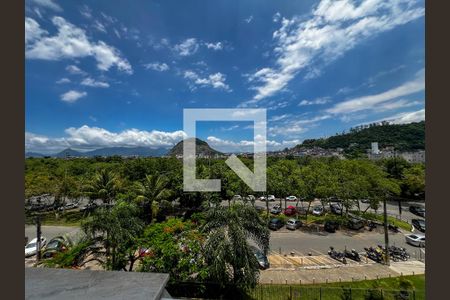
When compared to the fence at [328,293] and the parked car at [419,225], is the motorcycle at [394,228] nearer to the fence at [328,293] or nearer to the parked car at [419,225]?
the parked car at [419,225]

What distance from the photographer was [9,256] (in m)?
1.03

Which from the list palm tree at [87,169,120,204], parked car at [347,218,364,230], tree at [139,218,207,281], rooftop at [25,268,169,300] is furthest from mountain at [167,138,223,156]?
rooftop at [25,268,169,300]

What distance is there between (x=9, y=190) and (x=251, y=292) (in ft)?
23.9

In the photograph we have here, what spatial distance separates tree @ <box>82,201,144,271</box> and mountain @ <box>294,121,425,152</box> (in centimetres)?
3852

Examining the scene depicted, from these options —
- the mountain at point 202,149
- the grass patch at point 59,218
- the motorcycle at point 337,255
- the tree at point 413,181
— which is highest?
the mountain at point 202,149

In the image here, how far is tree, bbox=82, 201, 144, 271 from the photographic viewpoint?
6.29 m

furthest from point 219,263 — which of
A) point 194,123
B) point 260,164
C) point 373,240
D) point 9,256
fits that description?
point 260,164

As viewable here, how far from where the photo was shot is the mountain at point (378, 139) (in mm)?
47000

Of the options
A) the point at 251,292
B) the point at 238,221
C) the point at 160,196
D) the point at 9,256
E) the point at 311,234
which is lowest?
the point at 311,234

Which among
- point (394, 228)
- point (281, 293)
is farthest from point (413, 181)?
point (281, 293)

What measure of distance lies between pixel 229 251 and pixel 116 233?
11.2 feet

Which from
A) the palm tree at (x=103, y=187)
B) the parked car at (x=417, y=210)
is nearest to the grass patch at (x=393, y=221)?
the parked car at (x=417, y=210)

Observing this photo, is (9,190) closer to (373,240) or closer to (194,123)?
(194,123)

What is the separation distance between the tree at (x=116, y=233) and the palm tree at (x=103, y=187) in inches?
455
